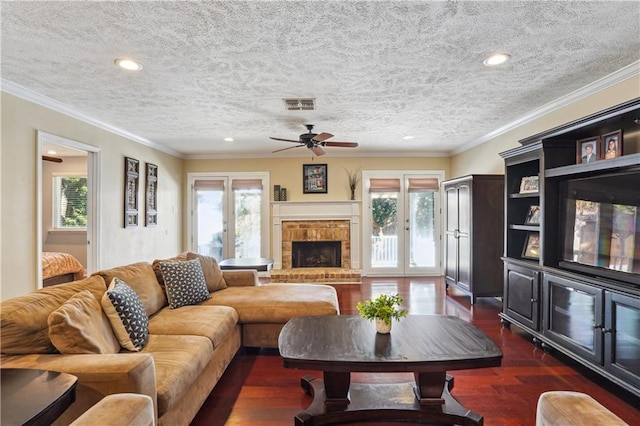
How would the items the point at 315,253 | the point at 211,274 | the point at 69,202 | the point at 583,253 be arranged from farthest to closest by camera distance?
1. the point at 315,253
2. the point at 69,202
3. the point at 211,274
4. the point at 583,253

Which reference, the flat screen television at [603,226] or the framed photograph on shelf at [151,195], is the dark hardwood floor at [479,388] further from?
the framed photograph on shelf at [151,195]

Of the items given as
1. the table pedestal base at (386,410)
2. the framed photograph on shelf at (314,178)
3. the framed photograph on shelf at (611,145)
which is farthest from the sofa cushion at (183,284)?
the framed photograph on shelf at (314,178)

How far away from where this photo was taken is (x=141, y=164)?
17.7ft

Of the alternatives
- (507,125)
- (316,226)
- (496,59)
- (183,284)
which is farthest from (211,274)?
(507,125)

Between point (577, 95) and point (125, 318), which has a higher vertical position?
point (577, 95)

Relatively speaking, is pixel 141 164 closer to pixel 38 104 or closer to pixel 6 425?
pixel 38 104

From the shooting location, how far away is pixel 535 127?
4.11 metres

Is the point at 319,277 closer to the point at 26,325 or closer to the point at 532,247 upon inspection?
the point at 532,247

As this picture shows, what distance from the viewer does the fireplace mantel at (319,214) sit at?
6.71 metres

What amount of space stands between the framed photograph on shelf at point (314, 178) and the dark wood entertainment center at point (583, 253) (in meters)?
3.64

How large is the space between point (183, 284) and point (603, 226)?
3579 millimetres

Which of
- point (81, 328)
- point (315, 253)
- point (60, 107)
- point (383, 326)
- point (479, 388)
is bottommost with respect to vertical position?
point (479, 388)

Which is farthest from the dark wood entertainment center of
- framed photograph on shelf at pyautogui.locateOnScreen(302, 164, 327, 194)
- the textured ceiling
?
framed photograph on shelf at pyautogui.locateOnScreen(302, 164, 327, 194)

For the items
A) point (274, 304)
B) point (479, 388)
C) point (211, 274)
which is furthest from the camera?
point (211, 274)
